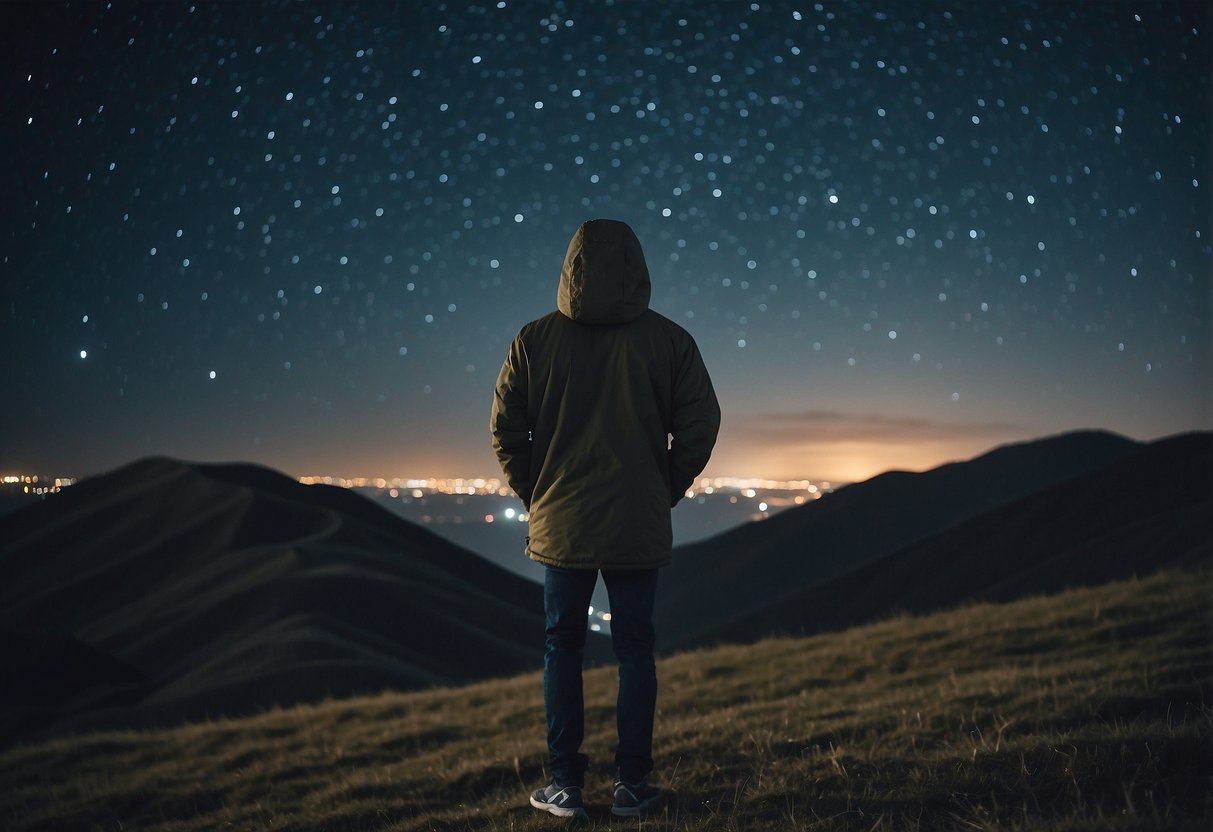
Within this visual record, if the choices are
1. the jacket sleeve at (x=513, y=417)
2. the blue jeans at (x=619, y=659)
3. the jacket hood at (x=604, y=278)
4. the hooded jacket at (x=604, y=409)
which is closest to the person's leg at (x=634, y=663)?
the blue jeans at (x=619, y=659)

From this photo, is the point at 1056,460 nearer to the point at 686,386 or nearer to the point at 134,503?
the point at 134,503

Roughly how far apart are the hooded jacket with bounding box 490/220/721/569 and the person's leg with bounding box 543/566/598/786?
16cm

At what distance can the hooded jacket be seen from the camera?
4457mm

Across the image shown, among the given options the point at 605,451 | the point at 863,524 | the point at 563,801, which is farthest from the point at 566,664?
the point at 863,524

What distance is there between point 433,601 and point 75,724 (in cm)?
3362

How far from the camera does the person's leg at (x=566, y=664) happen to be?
4.49 meters

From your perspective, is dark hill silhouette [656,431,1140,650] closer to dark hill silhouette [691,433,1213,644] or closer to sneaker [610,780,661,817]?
dark hill silhouette [691,433,1213,644]

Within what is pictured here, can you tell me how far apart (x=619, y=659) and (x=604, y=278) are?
Result: 1.87 metres

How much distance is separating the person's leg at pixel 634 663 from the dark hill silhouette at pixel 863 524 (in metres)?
97.0

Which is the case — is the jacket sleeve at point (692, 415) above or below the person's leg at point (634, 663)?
above

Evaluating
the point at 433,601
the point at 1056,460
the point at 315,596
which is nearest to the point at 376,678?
the point at 315,596

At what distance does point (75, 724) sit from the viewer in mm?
36406

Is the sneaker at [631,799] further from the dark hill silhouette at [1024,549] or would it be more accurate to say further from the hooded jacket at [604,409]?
the dark hill silhouette at [1024,549]

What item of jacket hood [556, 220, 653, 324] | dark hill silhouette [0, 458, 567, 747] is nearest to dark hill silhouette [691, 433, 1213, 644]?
dark hill silhouette [0, 458, 567, 747]
